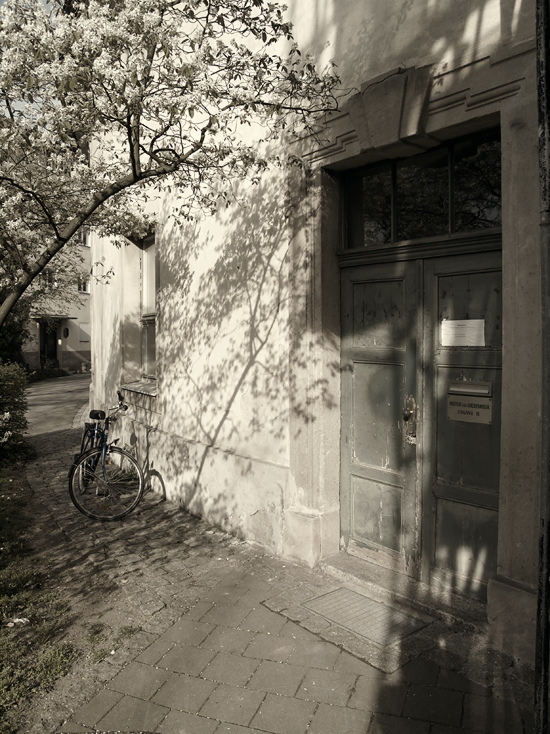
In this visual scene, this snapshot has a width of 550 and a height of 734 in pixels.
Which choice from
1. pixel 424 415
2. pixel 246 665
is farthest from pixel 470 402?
pixel 246 665

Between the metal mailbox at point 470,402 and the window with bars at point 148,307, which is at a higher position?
the window with bars at point 148,307

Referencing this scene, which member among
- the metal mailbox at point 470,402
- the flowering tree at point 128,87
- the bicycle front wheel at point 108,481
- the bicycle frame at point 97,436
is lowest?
the bicycle front wheel at point 108,481

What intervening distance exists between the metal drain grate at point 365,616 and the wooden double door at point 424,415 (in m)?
0.38

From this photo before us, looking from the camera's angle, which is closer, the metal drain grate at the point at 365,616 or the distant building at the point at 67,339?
the metal drain grate at the point at 365,616

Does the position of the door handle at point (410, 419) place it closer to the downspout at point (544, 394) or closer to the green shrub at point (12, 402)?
the downspout at point (544, 394)

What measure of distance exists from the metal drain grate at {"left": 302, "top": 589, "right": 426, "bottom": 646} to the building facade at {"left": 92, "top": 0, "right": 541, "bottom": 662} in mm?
354

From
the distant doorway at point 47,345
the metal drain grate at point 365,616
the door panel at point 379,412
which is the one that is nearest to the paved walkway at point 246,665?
the metal drain grate at point 365,616

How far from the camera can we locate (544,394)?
174cm

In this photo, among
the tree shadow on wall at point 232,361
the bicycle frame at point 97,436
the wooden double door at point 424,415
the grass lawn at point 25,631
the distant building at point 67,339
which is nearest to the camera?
the grass lawn at point 25,631

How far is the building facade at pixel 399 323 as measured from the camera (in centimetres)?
313

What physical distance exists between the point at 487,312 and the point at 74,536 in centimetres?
427

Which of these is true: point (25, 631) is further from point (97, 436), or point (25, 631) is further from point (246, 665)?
point (97, 436)

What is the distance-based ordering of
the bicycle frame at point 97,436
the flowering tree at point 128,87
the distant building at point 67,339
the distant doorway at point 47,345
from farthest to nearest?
1. the distant building at point 67,339
2. the distant doorway at point 47,345
3. the bicycle frame at point 97,436
4. the flowering tree at point 128,87

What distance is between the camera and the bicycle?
6.23m
